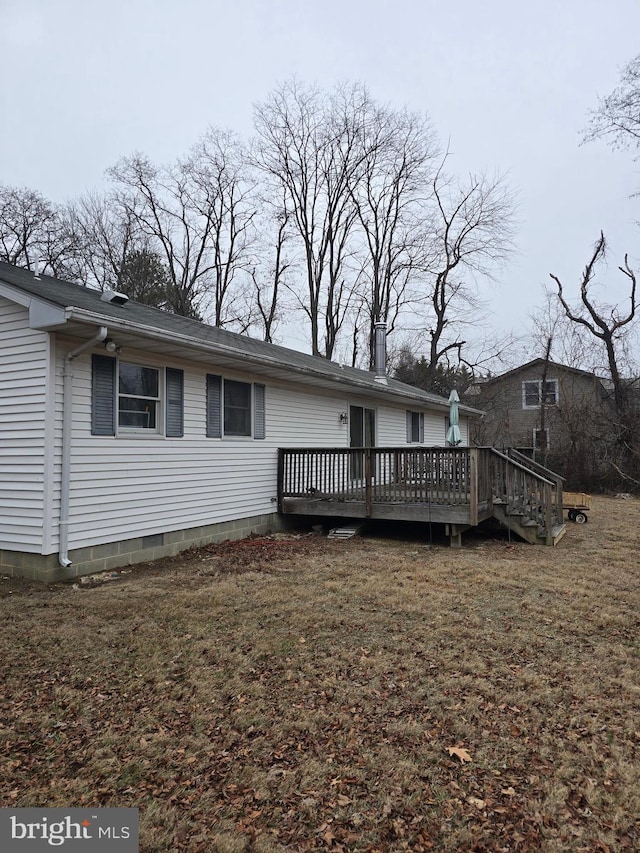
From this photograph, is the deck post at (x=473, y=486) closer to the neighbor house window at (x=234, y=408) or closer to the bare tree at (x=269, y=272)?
the neighbor house window at (x=234, y=408)

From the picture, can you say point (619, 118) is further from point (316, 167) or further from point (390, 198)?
point (316, 167)

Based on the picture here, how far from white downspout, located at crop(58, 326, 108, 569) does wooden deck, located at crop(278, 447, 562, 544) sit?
448 cm

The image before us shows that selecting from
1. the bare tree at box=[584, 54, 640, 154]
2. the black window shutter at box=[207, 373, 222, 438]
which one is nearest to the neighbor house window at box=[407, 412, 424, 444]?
the black window shutter at box=[207, 373, 222, 438]

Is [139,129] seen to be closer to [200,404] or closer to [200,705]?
[200,404]

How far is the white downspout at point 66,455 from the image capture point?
6020 mm

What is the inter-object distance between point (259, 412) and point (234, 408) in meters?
0.64

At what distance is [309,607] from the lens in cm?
513

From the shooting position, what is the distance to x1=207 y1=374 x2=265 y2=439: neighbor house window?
844cm

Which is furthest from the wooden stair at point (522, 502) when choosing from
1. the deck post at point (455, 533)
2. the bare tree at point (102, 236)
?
the bare tree at point (102, 236)

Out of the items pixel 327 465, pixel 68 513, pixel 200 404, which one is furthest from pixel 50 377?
pixel 327 465

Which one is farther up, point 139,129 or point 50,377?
point 139,129

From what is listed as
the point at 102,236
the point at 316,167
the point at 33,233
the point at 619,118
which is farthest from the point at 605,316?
the point at 33,233

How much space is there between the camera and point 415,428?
1597cm

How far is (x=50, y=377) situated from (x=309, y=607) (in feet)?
12.7
